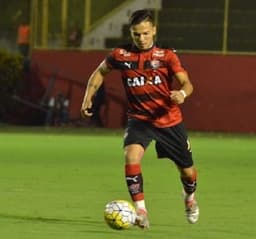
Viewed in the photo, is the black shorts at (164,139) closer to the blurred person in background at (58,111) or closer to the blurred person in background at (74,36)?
the blurred person in background at (58,111)

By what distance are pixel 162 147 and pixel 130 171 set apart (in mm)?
560

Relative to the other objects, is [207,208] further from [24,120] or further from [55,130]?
[24,120]

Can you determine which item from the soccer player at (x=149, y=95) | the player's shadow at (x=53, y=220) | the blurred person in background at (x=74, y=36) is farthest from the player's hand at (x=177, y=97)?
the blurred person in background at (x=74, y=36)

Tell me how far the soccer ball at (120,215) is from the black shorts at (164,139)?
84cm

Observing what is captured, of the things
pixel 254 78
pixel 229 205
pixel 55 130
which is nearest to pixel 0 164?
pixel 229 205

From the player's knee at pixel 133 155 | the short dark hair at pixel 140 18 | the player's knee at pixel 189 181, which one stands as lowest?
the player's knee at pixel 189 181

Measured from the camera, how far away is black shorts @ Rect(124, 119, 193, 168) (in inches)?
433

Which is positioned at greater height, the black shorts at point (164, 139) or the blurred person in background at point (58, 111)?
the black shorts at point (164, 139)

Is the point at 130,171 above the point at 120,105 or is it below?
above

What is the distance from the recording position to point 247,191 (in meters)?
14.4

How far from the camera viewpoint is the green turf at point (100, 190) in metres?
10.7

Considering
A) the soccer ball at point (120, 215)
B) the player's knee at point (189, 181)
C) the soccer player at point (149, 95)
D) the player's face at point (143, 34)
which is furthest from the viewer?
the player's knee at point (189, 181)

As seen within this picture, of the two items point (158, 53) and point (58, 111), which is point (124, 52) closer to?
point (158, 53)

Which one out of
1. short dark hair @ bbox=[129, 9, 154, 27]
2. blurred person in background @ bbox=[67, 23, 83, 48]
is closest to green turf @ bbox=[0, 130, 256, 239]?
short dark hair @ bbox=[129, 9, 154, 27]
